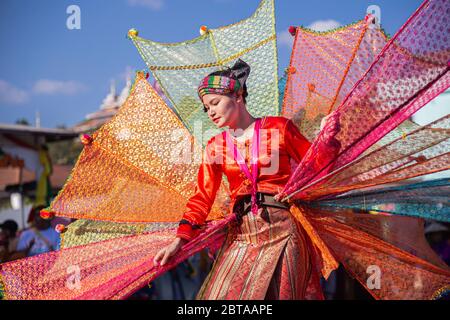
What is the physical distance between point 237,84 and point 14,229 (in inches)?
183

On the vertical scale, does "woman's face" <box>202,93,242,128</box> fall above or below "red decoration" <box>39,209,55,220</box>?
above

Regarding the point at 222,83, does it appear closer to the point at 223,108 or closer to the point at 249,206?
the point at 223,108

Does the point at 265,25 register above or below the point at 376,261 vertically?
above

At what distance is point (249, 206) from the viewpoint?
2744 mm

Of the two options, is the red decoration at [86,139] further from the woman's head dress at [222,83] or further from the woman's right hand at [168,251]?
the woman's right hand at [168,251]

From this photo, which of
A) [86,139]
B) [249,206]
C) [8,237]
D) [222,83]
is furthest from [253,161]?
[8,237]

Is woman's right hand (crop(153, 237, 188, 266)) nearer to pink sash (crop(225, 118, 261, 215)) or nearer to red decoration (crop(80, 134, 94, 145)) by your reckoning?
pink sash (crop(225, 118, 261, 215))

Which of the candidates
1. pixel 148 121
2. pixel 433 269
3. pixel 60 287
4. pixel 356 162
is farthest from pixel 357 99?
pixel 60 287

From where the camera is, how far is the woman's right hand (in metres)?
2.62

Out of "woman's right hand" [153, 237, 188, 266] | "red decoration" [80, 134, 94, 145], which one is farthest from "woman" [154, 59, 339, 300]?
"red decoration" [80, 134, 94, 145]

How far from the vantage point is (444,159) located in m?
2.84

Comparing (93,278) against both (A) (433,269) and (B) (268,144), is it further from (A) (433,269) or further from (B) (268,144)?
(A) (433,269)

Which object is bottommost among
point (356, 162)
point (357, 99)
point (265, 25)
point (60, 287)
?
point (60, 287)

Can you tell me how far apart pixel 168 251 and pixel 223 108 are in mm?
791
